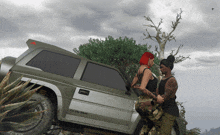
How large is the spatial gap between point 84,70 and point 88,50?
10.4 metres

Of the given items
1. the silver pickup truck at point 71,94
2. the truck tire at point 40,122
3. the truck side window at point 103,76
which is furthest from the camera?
the truck side window at point 103,76

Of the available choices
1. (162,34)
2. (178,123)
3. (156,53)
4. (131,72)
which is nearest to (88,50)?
(131,72)

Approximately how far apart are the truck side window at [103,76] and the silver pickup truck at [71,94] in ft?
0.08

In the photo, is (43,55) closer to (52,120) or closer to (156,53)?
(52,120)

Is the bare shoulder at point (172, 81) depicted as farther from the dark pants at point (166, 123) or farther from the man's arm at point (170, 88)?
the dark pants at point (166, 123)

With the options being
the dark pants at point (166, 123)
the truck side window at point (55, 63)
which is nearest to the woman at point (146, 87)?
the dark pants at point (166, 123)

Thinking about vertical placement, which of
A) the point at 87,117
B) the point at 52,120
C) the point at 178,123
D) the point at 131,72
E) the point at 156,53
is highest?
the point at 156,53

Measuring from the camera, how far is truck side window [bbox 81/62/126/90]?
4.62 m

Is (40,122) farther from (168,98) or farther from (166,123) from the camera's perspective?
(168,98)

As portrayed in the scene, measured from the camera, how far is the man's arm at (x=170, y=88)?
3.07m

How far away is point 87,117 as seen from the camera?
415 cm

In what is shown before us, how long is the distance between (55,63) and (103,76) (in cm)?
118

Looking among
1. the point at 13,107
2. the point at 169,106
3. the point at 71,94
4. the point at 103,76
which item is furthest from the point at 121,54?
the point at 13,107

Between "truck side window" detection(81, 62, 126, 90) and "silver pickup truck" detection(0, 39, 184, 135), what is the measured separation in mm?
24
